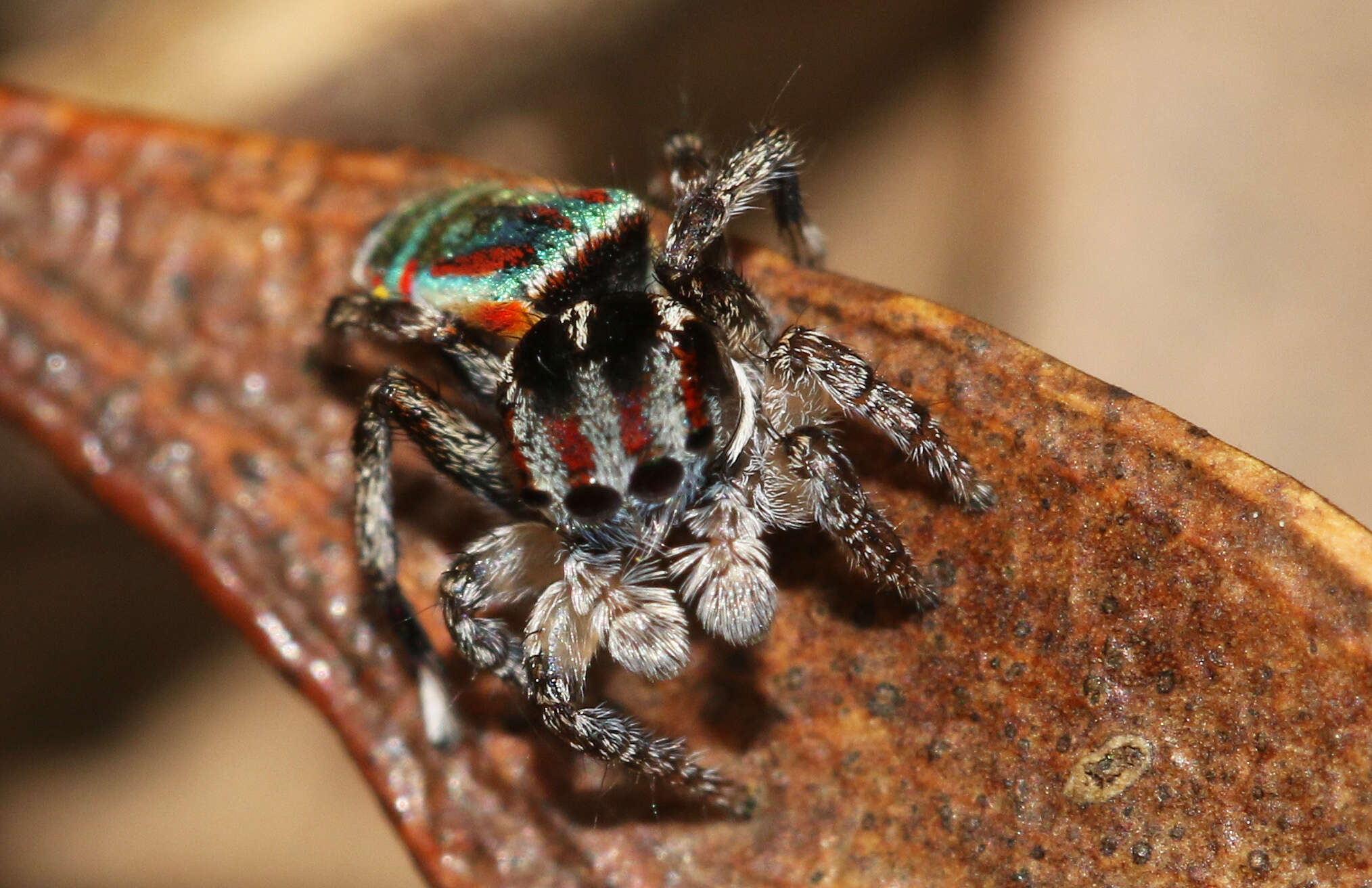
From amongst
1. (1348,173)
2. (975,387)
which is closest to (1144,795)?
(975,387)

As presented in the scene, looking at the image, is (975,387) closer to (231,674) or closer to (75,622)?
(231,674)

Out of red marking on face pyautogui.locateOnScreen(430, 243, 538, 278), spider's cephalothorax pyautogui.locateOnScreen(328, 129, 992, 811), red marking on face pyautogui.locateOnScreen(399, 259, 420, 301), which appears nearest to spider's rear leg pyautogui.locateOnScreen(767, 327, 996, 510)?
spider's cephalothorax pyautogui.locateOnScreen(328, 129, 992, 811)

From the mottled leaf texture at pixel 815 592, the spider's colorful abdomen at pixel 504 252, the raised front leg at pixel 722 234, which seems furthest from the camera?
the spider's colorful abdomen at pixel 504 252

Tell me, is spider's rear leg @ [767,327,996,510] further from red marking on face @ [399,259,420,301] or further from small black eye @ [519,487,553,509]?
red marking on face @ [399,259,420,301]

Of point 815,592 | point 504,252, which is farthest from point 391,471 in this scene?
point 815,592

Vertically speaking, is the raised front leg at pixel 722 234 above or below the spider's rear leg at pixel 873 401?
above

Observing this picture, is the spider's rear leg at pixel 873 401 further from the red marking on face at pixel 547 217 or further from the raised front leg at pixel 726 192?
the red marking on face at pixel 547 217

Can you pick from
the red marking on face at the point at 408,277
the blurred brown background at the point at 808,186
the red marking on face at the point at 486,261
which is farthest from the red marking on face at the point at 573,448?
the blurred brown background at the point at 808,186
